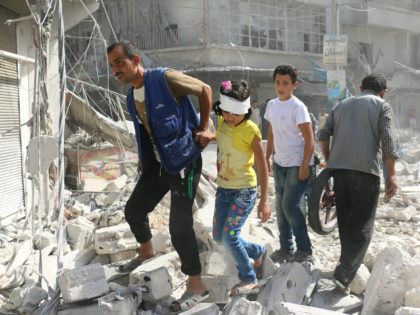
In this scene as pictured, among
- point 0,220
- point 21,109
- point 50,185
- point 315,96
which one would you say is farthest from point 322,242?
point 315,96

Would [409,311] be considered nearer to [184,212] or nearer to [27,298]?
[184,212]

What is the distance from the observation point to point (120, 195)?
5828mm

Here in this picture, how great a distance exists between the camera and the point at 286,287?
2729 millimetres

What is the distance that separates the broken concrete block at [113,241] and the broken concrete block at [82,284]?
111cm

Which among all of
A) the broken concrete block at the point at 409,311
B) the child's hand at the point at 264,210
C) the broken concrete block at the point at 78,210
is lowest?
the broken concrete block at the point at 409,311

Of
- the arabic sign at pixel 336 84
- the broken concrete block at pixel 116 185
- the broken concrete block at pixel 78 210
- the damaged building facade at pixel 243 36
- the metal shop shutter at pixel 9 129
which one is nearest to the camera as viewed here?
the metal shop shutter at pixel 9 129

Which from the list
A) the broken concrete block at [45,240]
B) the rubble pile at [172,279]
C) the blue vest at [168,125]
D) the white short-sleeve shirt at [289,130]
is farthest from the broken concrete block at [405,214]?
the broken concrete block at [45,240]

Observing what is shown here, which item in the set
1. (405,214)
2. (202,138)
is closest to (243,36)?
(405,214)

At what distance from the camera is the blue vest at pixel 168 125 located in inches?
99.5

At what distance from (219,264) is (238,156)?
2.83 feet

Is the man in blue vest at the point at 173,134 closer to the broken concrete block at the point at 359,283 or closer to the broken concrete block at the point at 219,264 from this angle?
the broken concrete block at the point at 219,264

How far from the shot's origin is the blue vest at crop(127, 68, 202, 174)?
2527 mm

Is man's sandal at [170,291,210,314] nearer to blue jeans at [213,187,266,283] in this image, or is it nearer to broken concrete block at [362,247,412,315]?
blue jeans at [213,187,266,283]

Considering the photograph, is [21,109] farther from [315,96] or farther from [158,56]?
[315,96]
